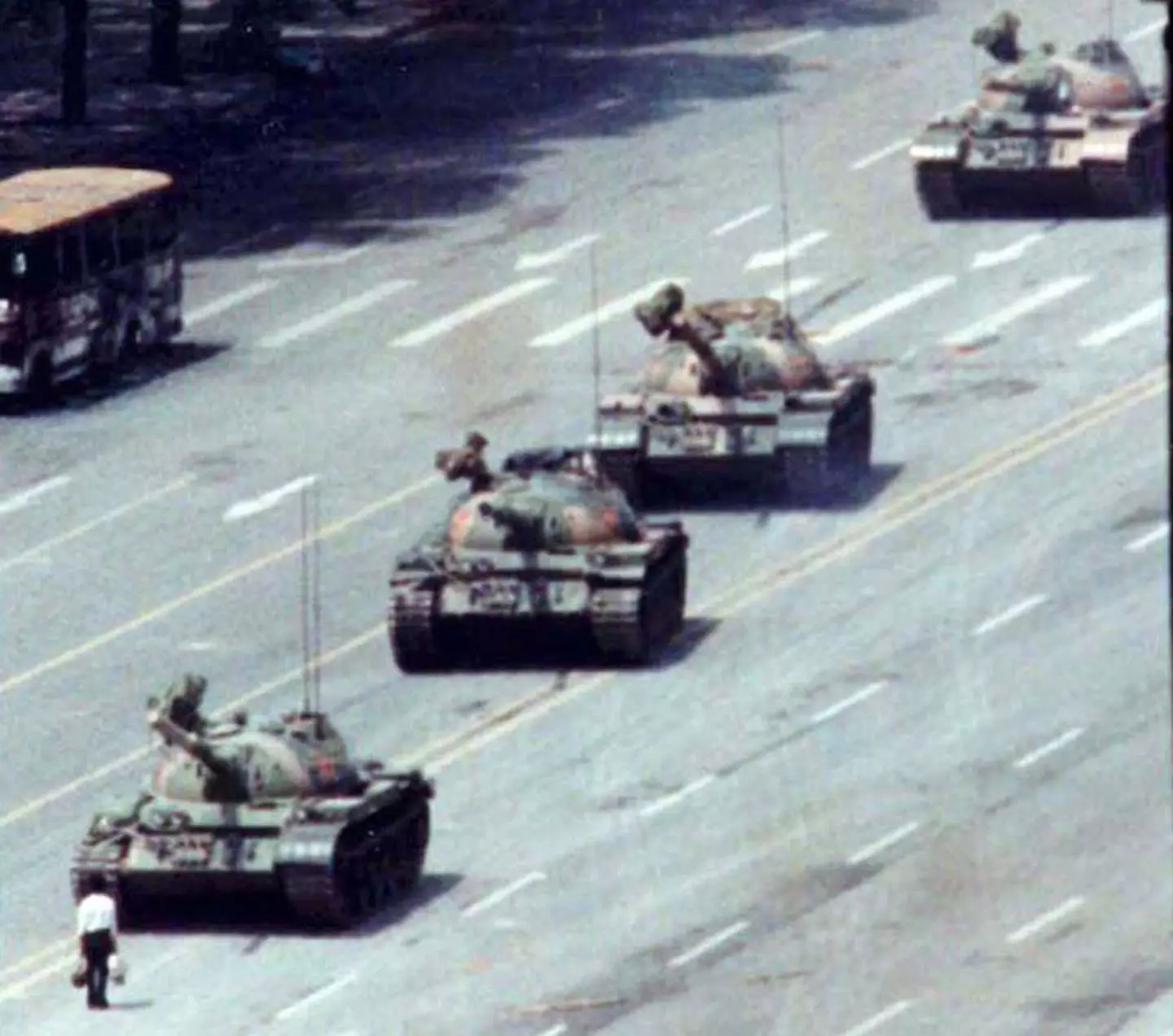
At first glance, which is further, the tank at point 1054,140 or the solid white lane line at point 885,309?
the tank at point 1054,140

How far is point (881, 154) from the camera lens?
104688 millimetres

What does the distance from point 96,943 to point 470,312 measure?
37639mm

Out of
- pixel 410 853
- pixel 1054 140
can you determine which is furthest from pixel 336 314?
pixel 410 853

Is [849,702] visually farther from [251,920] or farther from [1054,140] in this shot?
[1054,140]

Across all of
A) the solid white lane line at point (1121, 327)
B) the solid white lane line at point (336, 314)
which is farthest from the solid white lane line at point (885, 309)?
the solid white lane line at point (336, 314)

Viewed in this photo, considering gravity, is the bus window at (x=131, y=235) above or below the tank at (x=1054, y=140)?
below

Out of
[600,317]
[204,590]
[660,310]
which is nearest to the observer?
[204,590]

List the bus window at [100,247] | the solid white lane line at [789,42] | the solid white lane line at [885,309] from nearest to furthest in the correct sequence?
the bus window at [100,247] < the solid white lane line at [885,309] < the solid white lane line at [789,42]

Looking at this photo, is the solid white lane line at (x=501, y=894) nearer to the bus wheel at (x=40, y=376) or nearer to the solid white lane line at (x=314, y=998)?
the solid white lane line at (x=314, y=998)

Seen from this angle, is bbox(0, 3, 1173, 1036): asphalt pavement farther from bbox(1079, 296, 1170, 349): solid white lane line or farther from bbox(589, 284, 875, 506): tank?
bbox(589, 284, 875, 506): tank

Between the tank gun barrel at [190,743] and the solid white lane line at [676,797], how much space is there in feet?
21.9

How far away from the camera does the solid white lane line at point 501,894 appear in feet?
205

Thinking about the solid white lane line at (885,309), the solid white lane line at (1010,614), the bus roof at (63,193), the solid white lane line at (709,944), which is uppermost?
the bus roof at (63,193)

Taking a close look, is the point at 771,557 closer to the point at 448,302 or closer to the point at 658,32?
the point at 448,302
